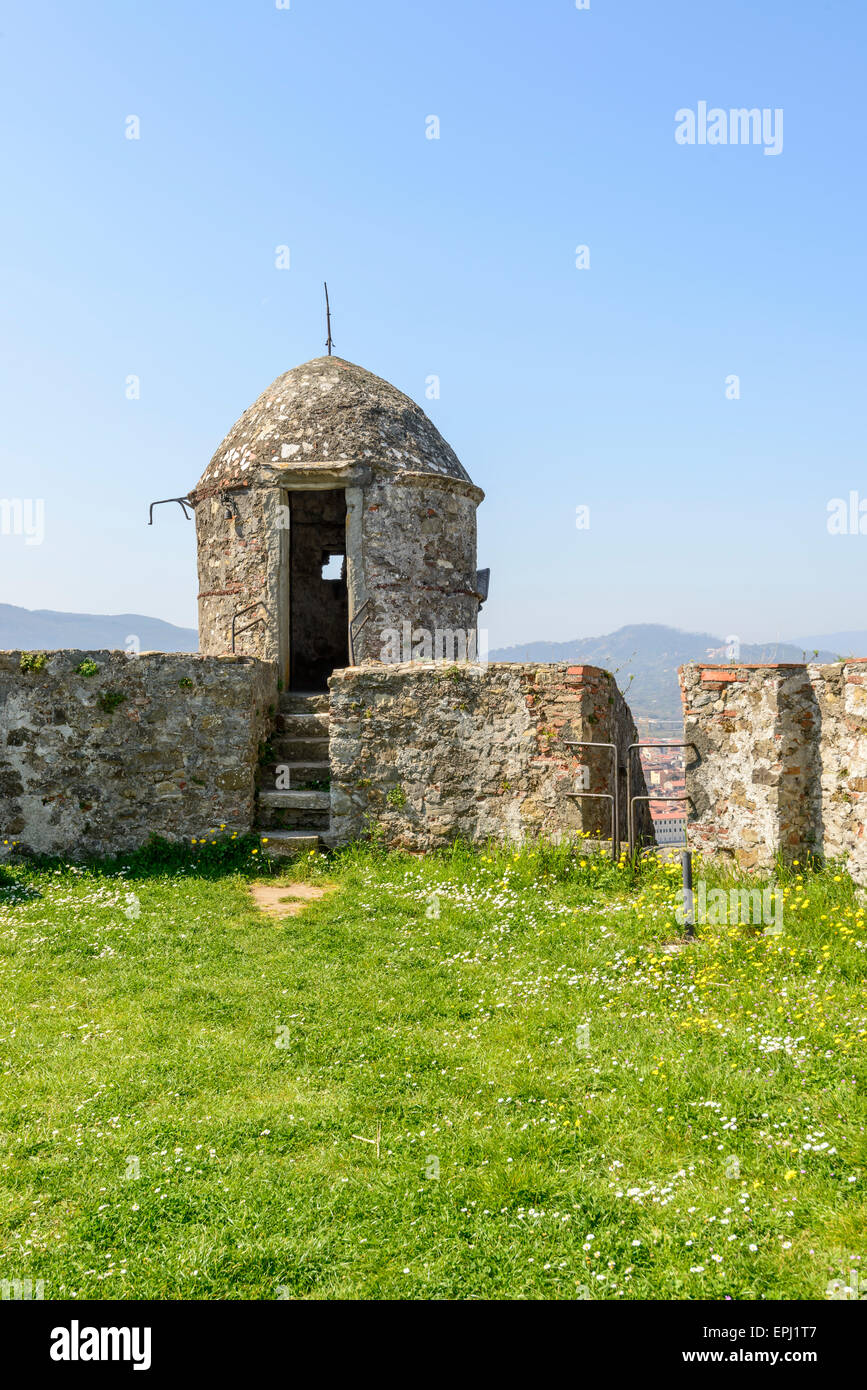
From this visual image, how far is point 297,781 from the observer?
9828 mm

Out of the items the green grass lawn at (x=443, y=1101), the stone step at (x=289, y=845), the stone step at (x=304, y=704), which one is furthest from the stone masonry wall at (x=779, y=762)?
the stone step at (x=304, y=704)

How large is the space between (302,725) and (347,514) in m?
3.15

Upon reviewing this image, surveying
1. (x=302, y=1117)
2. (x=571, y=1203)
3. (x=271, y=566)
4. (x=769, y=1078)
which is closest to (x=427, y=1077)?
(x=302, y=1117)

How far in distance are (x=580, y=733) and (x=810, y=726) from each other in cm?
215

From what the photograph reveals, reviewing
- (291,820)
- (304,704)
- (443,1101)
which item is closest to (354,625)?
(304,704)

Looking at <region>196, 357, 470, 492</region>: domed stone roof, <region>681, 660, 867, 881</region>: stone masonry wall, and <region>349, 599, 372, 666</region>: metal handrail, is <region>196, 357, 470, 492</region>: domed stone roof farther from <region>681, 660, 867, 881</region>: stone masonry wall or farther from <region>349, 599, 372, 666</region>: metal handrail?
<region>681, 660, 867, 881</region>: stone masonry wall

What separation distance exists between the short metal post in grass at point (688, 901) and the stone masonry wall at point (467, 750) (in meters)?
1.88

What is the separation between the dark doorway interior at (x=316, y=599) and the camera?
15891 mm

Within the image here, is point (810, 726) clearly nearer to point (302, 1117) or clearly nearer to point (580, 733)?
point (580, 733)

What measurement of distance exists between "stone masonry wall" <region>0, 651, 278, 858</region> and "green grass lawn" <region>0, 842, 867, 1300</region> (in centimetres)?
198

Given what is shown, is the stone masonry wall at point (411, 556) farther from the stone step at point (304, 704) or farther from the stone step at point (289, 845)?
the stone step at point (289, 845)

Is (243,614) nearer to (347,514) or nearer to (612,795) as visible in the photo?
(347,514)

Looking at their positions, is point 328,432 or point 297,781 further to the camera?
point 328,432

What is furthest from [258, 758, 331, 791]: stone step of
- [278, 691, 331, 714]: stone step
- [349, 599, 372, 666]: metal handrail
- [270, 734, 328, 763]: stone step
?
[349, 599, 372, 666]: metal handrail
